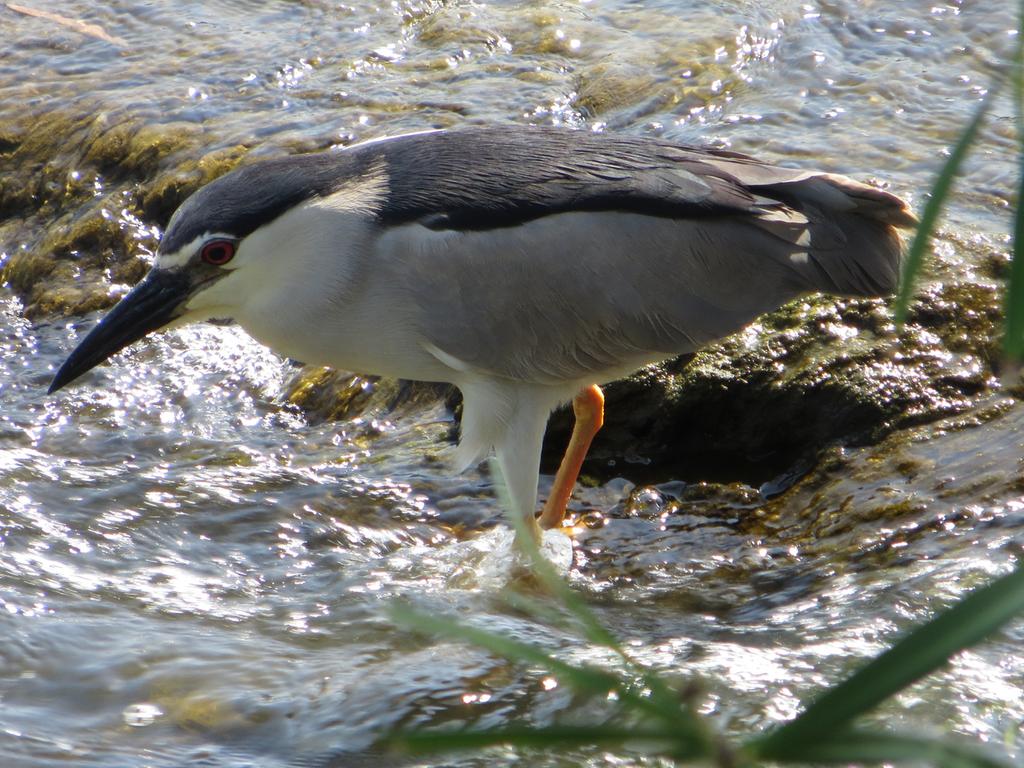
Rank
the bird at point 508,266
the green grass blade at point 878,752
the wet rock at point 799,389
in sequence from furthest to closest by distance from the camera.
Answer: the wet rock at point 799,389
the bird at point 508,266
the green grass blade at point 878,752

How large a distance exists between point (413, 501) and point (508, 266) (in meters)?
0.97

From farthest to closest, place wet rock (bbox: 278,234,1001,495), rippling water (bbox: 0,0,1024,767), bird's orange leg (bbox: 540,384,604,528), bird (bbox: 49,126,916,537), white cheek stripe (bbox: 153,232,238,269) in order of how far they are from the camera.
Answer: bird's orange leg (bbox: 540,384,604,528)
wet rock (bbox: 278,234,1001,495)
bird (bbox: 49,126,916,537)
white cheek stripe (bbox: 153,232,238,269)
rippling water (bbox: 0,0,1024,767)

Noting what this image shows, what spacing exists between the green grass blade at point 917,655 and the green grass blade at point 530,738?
8cm

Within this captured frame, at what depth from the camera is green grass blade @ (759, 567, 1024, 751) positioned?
68cm

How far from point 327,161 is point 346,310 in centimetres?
54

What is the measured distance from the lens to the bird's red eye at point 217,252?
12.3ft

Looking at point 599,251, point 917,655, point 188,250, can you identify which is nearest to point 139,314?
point 188,250

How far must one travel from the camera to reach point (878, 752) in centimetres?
67

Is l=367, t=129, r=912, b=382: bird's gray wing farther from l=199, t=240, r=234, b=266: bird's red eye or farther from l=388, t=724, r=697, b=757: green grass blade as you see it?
l=388, t=724, r=697, b=757: green grass blade

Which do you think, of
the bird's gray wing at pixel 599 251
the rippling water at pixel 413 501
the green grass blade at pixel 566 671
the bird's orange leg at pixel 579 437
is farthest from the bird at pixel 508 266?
the green grass blade at pixel 566 671

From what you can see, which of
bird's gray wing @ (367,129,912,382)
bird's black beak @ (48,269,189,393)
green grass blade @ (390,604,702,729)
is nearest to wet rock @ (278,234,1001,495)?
bird's gray wing @ (367,129,912,382)

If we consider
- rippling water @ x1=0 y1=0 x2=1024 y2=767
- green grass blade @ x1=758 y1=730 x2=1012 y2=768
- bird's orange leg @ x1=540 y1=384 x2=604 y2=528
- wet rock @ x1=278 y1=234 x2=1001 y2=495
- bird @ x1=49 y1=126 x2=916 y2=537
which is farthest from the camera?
bird's orange leg @ x1=540 y1=384 x2=604 y2=528

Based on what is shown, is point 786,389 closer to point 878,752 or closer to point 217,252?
point 217,252

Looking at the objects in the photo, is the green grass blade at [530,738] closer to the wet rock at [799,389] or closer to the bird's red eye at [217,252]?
the bird's red eye at [217,252]
